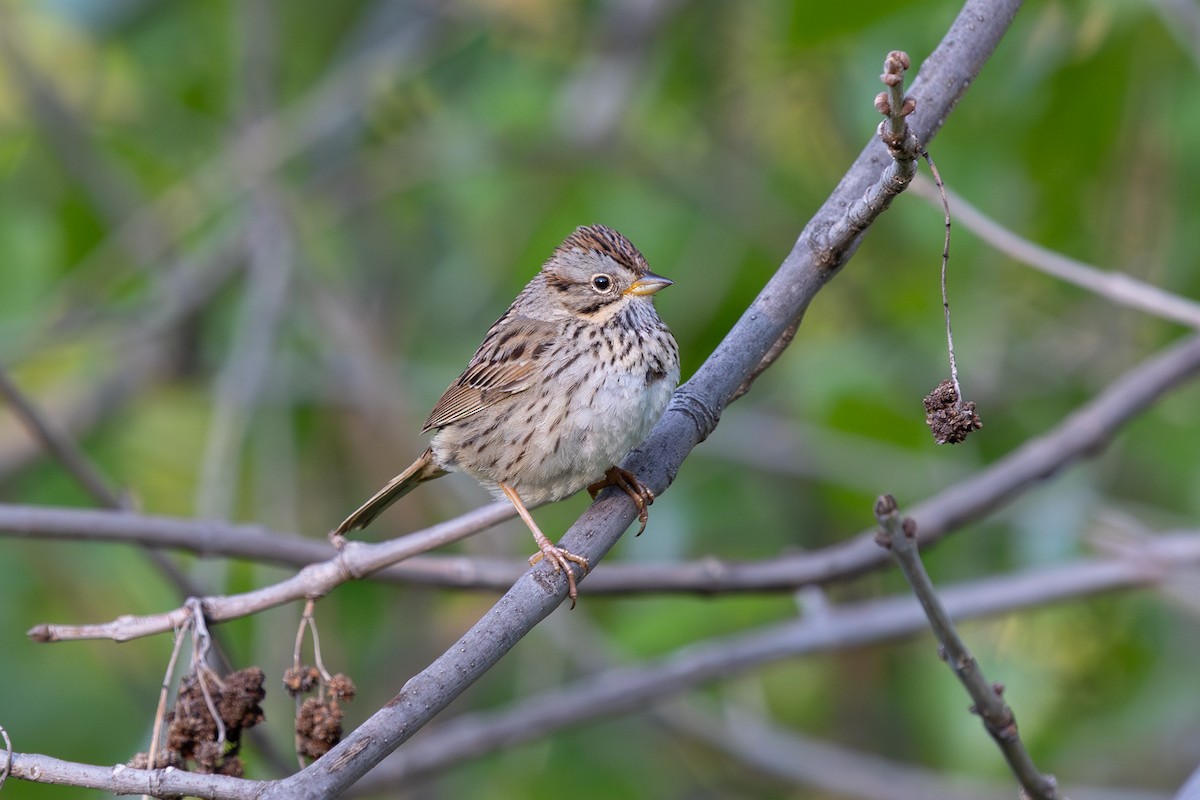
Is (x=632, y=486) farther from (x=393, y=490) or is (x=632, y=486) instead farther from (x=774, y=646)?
(x=774, y=646)

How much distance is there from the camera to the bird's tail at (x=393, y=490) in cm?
404

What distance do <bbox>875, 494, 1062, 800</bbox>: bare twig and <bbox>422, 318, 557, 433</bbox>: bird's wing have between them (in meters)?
1.74

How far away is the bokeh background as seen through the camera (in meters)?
5.55

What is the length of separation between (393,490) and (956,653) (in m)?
2.01

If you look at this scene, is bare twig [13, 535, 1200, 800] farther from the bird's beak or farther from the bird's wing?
the bird's beak

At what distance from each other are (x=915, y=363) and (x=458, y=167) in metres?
2.24

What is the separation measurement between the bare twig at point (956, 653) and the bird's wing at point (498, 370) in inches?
Answer: 68.3

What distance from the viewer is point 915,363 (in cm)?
654

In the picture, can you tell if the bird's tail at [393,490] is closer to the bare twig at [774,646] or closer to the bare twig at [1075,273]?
the bare twig at [774,646]

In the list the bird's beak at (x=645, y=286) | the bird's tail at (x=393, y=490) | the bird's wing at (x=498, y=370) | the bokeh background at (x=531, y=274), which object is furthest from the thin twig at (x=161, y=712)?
the bokeh background at (x=531, y=274)

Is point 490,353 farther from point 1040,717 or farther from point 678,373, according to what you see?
point 1040,717

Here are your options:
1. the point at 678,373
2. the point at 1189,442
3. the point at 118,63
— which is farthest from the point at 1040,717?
the point at 118,63

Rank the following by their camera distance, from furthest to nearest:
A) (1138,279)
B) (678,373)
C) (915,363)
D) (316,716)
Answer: (915,363)
(1138,279)
(678,373)
(316,716)

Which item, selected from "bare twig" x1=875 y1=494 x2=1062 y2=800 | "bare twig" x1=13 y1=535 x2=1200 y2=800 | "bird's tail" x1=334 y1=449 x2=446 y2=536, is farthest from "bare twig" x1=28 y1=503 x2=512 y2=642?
"bare twig" x1=13 y1=535 x2=1200 y2=800
